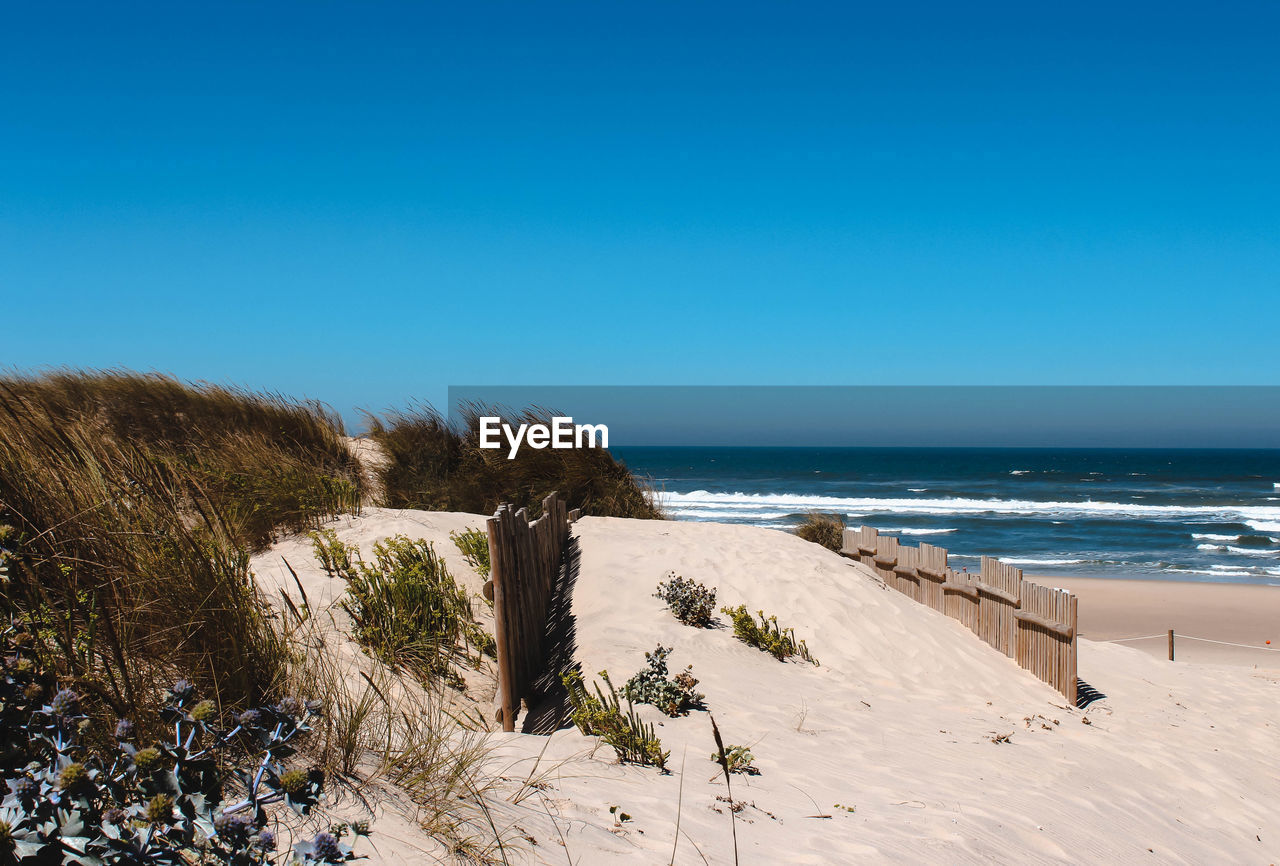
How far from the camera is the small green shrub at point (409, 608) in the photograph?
5234 mm

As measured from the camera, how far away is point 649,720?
4586 mm

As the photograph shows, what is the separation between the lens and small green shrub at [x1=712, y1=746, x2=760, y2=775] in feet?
12.7

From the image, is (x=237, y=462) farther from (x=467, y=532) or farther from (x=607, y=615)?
(x=607, y=615)

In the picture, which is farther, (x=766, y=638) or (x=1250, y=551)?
(x=1250, y=551)

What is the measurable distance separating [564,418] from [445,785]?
9.23 metres

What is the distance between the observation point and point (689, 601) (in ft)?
23.1

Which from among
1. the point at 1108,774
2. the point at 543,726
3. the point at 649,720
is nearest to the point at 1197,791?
the point at 1108,774

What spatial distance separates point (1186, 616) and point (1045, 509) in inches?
815

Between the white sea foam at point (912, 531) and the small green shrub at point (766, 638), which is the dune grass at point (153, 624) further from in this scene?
the white sea foam at point (912, 531)

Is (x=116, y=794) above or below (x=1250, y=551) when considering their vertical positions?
above

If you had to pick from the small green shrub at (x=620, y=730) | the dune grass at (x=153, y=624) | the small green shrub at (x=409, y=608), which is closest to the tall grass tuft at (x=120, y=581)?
the dune grass at (x=153, y=624)

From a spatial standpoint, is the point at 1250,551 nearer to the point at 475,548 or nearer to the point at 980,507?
the point at 980,507
